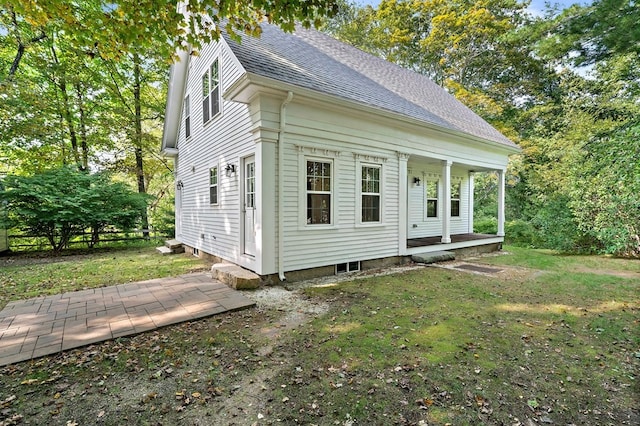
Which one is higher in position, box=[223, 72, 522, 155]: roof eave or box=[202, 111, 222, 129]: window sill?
box=[202, 111, 222, 129]: window sill

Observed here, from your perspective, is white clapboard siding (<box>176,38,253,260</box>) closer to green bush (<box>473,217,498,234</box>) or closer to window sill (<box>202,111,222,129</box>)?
window sill (<box>202,111,222,129</box>)

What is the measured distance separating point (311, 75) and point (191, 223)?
6770mm

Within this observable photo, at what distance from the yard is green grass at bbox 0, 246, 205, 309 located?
144 inches

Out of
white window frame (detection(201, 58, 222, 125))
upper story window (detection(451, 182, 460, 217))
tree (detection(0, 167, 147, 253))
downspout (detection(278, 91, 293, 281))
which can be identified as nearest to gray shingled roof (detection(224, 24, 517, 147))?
downspout (detection(278, 91, 293, 281))

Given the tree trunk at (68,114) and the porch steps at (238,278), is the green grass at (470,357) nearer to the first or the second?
the porch steps at (238,278)

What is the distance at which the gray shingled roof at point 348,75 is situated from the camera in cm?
622

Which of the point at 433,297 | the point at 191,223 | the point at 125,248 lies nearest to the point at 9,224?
the point at 125,248

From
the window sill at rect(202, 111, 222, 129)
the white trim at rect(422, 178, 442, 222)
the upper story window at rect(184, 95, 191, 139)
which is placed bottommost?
the white trim at rect(422, 178, 442, 222)


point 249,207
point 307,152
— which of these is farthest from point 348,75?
point 249,207

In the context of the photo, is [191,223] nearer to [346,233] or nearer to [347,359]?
[346,233]

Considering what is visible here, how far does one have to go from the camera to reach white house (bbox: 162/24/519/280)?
19.6 ft

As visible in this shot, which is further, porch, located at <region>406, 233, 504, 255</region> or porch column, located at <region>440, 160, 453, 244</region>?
porch column, located at <region>440, 160, 453, 244</region>

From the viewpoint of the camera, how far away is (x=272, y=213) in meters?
5.96

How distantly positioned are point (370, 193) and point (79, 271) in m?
7.81
